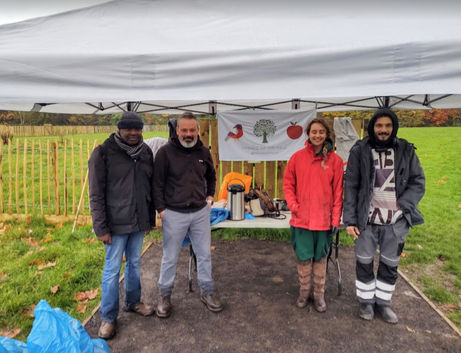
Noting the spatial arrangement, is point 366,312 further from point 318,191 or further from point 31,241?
point 31,241

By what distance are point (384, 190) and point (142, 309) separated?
2.51 meters

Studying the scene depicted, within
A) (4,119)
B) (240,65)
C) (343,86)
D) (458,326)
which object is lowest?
(458,326)

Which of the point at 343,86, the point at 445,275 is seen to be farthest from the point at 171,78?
the point at 445,275

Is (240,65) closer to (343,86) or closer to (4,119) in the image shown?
(343,86)

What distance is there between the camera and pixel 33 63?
77.5 inches

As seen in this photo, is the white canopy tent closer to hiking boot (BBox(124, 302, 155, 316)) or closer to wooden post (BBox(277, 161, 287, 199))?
hiking boot (BBox(124, 302, 155, 316))

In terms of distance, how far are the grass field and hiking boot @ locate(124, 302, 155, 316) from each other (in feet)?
1.74

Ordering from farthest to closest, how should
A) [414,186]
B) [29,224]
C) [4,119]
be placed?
[4,119] < [29,224] < [414,186]

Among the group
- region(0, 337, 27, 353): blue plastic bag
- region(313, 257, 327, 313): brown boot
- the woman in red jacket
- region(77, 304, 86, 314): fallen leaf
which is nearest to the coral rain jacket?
the woman in red jacket

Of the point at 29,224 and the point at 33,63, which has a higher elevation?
the point at 33,63

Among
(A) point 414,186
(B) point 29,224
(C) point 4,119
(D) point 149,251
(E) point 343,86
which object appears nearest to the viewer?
(E) point 343,86

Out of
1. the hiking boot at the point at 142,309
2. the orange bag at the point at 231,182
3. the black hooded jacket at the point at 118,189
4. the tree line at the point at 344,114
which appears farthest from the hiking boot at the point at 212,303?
the tree line at the point at 344,114

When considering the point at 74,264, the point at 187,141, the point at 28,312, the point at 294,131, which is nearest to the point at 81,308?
the point at 28,312

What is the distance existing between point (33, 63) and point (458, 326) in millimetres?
4128
